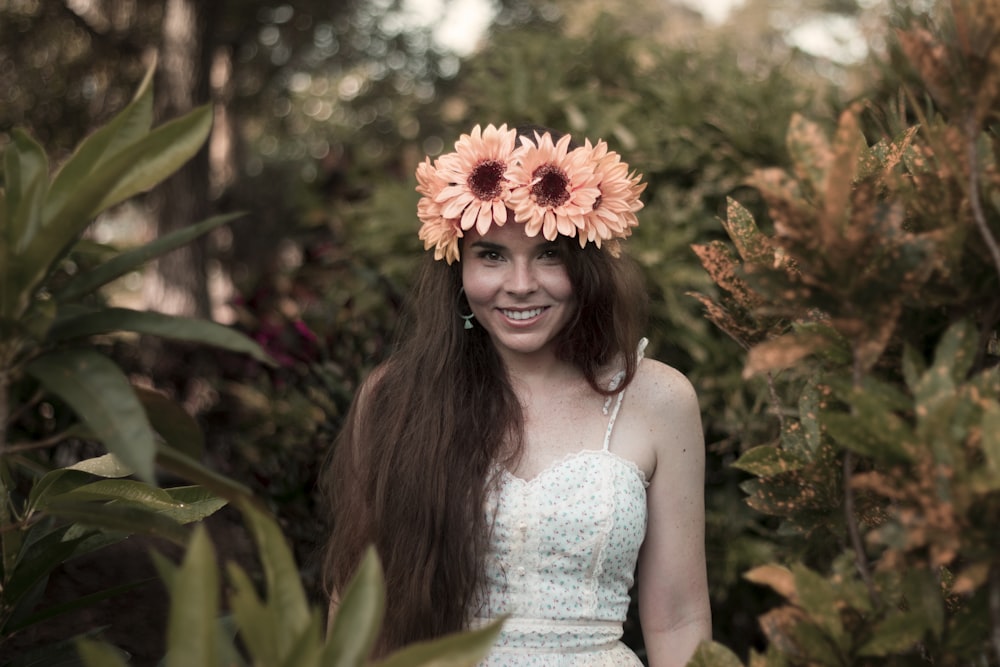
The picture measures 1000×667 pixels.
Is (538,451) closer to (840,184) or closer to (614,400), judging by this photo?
(614,400)

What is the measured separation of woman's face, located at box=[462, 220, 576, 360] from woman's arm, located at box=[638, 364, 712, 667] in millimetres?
332

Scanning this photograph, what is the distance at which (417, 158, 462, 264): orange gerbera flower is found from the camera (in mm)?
2428

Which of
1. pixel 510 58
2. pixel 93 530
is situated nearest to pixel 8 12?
pixel 510 58

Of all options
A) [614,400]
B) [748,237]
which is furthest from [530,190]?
[748,237]

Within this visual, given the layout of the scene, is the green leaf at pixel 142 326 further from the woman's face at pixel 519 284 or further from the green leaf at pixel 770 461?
the woman's face at pixel 519 284

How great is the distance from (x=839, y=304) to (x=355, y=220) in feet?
15.7

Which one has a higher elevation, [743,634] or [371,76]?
[371,76]

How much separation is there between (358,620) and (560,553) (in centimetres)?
113

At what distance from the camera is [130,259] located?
1.38 m

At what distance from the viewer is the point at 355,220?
19.4ft

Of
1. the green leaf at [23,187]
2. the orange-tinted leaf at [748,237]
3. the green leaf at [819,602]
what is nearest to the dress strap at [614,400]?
the orange-tinted leaf at [748,237]

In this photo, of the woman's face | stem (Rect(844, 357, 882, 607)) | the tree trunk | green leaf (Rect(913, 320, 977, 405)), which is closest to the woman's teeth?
the woman's face

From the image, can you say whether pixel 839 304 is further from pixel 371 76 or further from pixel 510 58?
pixel 371 76

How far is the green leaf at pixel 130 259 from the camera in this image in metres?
1.35
